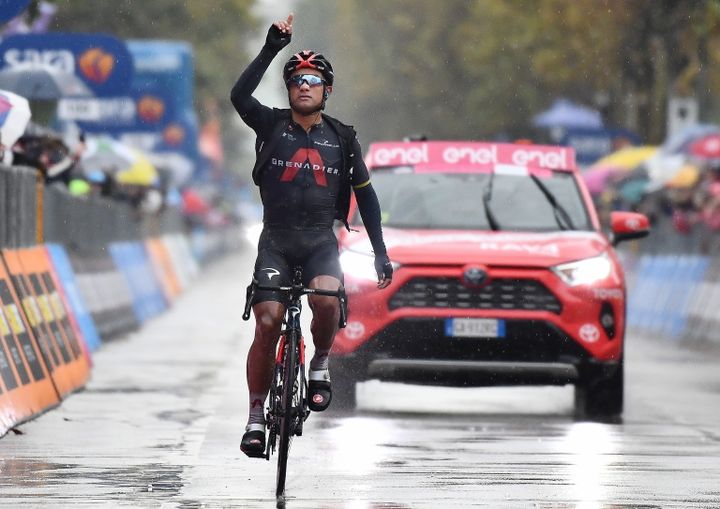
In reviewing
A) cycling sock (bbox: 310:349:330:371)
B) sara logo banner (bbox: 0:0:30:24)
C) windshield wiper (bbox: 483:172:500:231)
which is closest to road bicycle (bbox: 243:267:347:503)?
cycling sock (bbox: 310:349:330:371)

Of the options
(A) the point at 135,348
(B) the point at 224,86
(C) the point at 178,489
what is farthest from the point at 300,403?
(B) the point at 224,86

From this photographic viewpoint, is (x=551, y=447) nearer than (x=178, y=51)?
Yes

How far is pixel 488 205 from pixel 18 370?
12.7ft

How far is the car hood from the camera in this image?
15219mm

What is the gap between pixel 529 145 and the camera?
672 inches

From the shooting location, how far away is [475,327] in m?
15.1

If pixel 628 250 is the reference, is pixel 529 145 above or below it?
above

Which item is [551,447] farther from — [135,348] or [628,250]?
[628,250]

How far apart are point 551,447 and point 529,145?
4323 mm

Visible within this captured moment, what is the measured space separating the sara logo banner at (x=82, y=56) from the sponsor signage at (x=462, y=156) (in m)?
10.7

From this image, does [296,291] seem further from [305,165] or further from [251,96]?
[251,96]

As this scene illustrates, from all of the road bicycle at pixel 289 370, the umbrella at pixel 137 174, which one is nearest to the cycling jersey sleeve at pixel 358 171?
the road bicycle at pixel 289 370

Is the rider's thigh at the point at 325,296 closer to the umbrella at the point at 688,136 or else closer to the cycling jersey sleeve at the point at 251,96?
the cycling jersey sleeve at the point at 251,96

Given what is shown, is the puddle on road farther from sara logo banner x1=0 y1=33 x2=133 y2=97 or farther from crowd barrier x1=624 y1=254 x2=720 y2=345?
sara logo banner x1=0 y1=33 x2=133 y2=97
